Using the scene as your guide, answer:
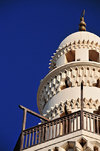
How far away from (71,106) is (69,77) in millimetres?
1664

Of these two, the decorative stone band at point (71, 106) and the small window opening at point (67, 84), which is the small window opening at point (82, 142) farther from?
the small window opening at point (67, 84)

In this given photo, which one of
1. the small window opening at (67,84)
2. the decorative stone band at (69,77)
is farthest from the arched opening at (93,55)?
the small window opening at (67,84)

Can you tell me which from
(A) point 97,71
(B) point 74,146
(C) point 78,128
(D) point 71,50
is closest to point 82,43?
(D) point 71,50

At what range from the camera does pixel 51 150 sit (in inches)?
674

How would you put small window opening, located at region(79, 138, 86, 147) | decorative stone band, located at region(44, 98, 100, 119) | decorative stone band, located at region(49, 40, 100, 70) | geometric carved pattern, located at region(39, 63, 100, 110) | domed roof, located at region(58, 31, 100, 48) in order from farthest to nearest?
domed roof, located at region(58, 31, 100, 48) → decorative stone band, located at region(49, 40, 100, 70) → geometric carved pattern, located at region(39, 63, 100, 110) → decorative stone band, located at region(44, 98, 100, 119) → small window opening, located at region(79, 138, 86, 147)

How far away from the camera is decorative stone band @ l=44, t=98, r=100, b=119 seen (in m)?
19.9

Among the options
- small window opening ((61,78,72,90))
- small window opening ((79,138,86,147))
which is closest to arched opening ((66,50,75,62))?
small window opening ((61,78,72,90))

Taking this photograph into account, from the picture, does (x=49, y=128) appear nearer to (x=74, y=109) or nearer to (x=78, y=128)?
(x=78, y=128)

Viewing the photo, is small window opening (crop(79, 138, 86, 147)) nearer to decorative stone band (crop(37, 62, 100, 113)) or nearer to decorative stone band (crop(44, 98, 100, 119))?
decorative stone band (crop(44, 98, 100, 119))

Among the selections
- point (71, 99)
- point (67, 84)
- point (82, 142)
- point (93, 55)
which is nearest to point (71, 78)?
point (67, 84)

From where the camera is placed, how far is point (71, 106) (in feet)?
65.8

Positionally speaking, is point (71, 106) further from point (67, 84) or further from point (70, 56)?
point (70, 56)

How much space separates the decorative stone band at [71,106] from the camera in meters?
19.9

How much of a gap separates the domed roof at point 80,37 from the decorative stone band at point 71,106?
396cm
